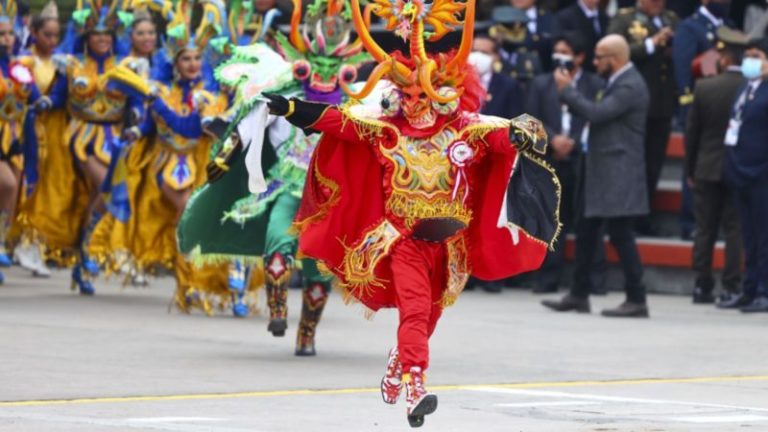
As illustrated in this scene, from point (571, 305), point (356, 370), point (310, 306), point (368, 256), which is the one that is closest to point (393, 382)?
point (368, 256)

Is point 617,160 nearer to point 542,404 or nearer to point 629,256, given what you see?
point 629,256

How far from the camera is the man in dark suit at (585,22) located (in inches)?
740

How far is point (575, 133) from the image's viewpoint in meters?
17.9

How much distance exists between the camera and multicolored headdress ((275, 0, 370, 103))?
12297 mm

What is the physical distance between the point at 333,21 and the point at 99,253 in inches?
178

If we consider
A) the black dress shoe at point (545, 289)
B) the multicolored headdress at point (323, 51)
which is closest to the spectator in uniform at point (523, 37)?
the black dress shoe at point (545, 289)

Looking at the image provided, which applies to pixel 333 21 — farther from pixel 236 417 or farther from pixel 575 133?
pixel 575 133

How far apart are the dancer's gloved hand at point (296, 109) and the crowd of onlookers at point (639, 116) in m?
6.39

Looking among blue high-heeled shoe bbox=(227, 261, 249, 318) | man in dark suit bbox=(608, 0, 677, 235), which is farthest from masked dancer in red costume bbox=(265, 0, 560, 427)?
man in dark suit bbox=(608, 0, 677, 235)

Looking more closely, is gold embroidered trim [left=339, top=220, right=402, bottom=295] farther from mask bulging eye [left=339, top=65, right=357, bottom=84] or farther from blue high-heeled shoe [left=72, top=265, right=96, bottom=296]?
blue high-heeled shoe [left=72, top=265, right=96, bottom=296]

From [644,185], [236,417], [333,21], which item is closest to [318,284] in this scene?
[333,21]

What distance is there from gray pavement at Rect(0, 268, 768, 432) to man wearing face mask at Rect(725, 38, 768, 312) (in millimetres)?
484

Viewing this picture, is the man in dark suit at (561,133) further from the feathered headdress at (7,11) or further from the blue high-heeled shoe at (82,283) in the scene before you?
the feathered headdress at (7,11)

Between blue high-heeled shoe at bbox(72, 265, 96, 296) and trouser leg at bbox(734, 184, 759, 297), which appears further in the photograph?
blue high-heeled shoe at bbox(72, 265, 96, 296)
